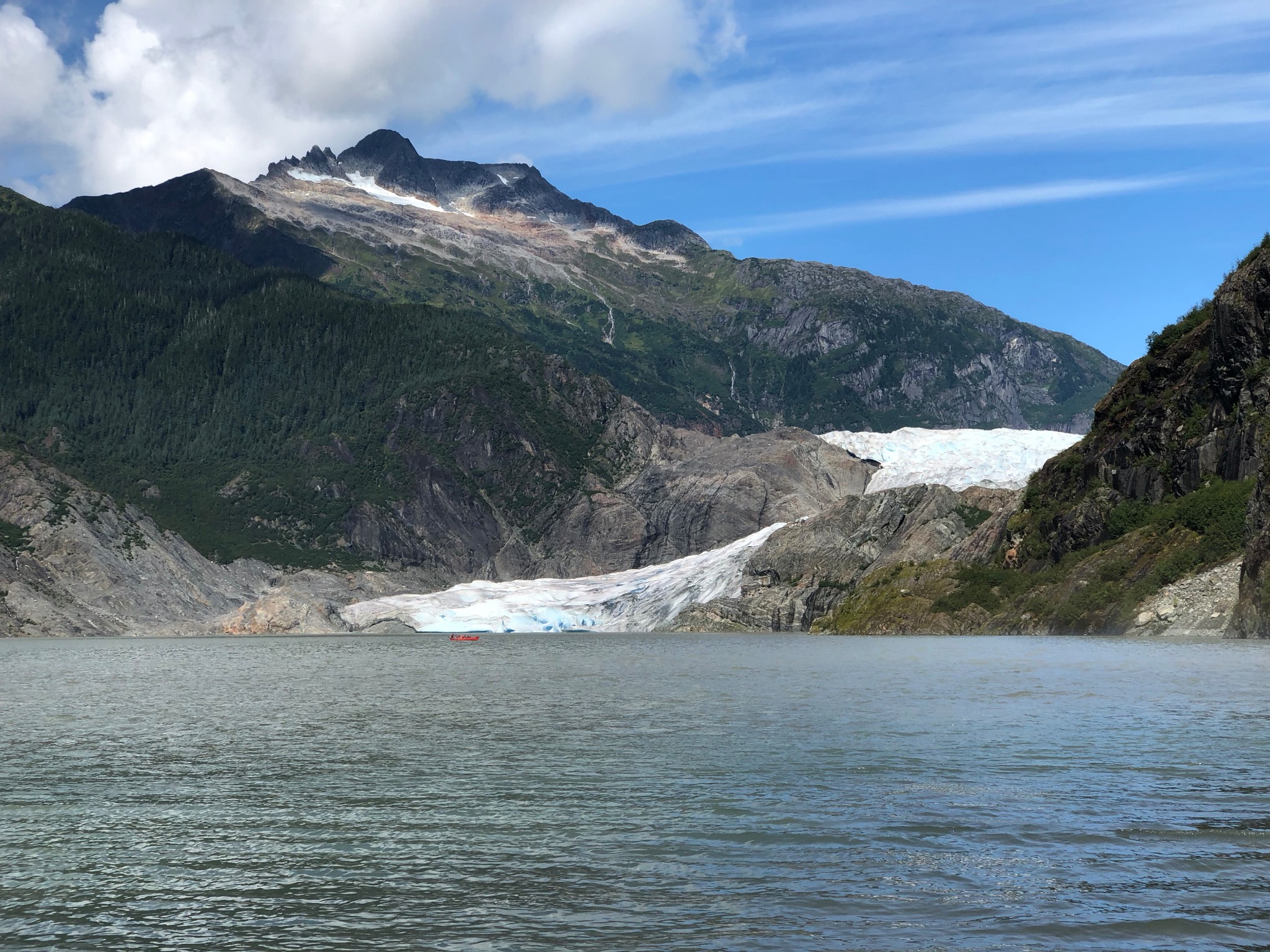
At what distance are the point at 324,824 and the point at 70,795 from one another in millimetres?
9111

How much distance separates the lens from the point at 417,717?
55.0m

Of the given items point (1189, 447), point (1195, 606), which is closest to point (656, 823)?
point (1195, 606)

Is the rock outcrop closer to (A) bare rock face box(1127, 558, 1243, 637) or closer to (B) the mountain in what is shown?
(B) the mountain

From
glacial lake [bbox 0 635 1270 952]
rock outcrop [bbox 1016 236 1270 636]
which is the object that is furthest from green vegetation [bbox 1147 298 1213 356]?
glacial lake [bbox 0 635 1270 952]

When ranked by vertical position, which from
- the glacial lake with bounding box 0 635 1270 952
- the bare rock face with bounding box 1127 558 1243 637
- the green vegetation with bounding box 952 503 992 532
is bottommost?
the glacial lake with bounding box 0 635 1270 952

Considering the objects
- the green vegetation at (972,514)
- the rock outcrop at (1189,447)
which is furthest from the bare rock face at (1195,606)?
the green vegetation at (972,514)

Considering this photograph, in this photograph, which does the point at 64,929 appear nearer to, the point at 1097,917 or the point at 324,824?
the point at 324,824

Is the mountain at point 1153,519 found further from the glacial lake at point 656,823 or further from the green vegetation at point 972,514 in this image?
the glacial lake at point 656,823

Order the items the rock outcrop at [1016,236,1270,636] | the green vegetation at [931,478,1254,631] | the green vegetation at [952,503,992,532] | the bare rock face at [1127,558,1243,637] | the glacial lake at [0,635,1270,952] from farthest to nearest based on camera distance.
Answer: the green vegetation at [952,503,992,532] < the green vegetation at [931,478,1254,631] < the rock outcrop at [1016,236,1270,636] < the bare rock face at [1127,558,1243,637] < the glacial lake at [0,635,1270,952]

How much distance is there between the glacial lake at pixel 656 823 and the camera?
19.3 metres

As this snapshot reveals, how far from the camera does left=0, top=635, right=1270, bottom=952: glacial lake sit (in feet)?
63.5

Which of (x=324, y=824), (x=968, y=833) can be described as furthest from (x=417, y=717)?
(x=968, y=833)

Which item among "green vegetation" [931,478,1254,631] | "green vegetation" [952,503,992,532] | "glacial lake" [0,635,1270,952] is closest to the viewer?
"glacial lake" [0,635,1270,952]

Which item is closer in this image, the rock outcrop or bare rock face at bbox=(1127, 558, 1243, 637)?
bare rock face at bbox=(1127, 558, 1243, 637)
